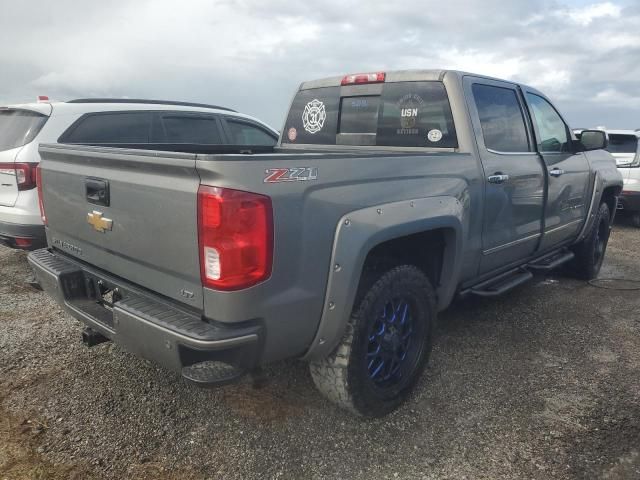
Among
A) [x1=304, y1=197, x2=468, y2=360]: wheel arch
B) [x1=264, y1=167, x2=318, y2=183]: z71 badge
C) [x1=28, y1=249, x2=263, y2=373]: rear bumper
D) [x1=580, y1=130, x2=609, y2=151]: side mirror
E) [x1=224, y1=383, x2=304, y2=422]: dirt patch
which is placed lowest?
[x1=224, y1=383, x2=304, y2=422]: dirt patch

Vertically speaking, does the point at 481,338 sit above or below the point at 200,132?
below

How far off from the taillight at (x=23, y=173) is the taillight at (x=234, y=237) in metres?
3.30

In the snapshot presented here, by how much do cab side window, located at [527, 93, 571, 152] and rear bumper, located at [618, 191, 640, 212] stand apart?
198 inches

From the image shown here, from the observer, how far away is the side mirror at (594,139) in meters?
4.41

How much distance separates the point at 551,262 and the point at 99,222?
3.70m

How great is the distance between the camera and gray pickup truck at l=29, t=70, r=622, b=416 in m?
1.98

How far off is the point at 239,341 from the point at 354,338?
0.66 m

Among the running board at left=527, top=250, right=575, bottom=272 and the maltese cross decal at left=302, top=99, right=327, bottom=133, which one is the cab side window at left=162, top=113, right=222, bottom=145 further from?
the running board at left=527, top=250, right=575, bottom=272

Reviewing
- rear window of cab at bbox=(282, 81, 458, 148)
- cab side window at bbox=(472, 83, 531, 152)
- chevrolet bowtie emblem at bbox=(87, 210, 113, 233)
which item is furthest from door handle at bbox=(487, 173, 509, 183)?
chevrolet bowtie emblem at bbox=(87, 210, 113, 233)

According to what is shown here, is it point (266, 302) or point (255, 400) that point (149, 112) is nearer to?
point (255, 400)

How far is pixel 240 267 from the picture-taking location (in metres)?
1.95

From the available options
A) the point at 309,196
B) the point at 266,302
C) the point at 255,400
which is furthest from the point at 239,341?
the point at 255,400

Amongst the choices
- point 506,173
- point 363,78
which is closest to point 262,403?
point 506,173

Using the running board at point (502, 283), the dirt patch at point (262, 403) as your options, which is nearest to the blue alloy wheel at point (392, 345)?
the dirt patch at point (262, 403)
